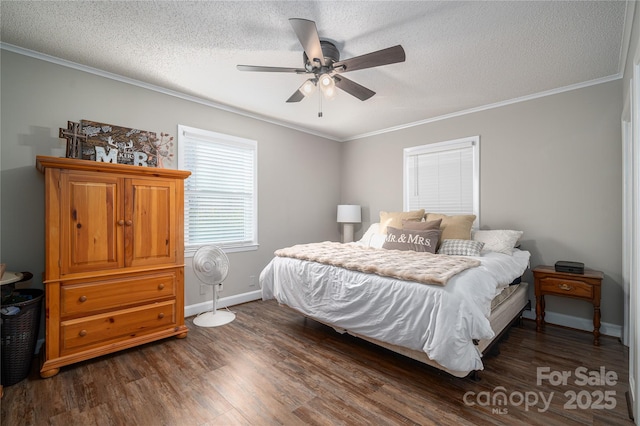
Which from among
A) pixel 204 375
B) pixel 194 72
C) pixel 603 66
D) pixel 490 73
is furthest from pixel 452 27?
pixel 204 375

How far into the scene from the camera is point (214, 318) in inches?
127

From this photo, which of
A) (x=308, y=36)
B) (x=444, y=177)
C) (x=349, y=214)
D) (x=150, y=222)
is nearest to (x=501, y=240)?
(x=444, y=177)

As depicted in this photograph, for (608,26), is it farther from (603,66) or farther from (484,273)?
(484,273)

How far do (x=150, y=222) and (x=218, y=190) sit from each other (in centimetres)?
114

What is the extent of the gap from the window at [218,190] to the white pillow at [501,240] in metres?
2.84

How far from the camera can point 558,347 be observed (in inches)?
102

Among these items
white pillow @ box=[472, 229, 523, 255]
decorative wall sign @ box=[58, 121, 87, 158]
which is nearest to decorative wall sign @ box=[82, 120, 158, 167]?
decorative wall sign @ box=[58, 121, 87, 158]

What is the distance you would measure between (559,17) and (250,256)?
3774mm

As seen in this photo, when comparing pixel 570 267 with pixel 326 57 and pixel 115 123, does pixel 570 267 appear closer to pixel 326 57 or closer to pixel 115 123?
pixel 326 57

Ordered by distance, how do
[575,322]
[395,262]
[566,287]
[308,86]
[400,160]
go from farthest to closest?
[400,160], [575,322], [566,287], [395,262], [308,86]

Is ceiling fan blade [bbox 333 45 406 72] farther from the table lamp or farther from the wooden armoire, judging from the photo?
the table lamp

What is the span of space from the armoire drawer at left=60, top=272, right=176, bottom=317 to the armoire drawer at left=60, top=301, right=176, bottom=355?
7 cm

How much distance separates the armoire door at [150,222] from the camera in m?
2.50

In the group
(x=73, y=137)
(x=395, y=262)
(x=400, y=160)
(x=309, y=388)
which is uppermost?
(x=400, y=160)
